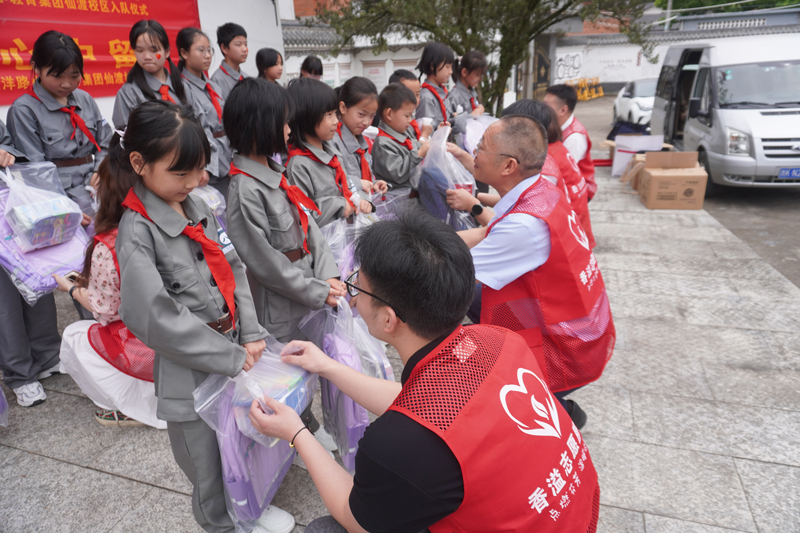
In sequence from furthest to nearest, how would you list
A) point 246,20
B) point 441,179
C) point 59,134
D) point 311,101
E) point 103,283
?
point 246,20, point 441,179, point 59,134, point 311,101, point 103,283

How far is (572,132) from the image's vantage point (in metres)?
4.30

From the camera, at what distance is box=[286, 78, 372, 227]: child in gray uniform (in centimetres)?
235

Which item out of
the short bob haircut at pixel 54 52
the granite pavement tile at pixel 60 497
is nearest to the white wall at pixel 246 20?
the short bob haircut at pixel 54 52

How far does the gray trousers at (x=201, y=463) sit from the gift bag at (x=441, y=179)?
2.00 metres

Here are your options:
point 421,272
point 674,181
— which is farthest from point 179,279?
point 674,181

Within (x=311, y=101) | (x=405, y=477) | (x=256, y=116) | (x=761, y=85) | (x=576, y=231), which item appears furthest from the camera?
(x=761, y=85)

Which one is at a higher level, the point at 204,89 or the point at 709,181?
the point at 204,89

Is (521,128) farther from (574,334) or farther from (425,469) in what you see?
(425,469)

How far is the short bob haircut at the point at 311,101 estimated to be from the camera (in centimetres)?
234

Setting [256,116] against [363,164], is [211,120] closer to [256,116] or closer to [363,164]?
[363,164]

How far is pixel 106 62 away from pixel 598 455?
16.5 feet

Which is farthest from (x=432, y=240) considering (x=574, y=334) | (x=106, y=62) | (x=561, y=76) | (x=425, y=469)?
(x=561, y=76)

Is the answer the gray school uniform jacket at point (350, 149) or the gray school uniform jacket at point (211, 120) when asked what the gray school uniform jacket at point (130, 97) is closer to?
the gray school uniform jacket at point (211, 120)

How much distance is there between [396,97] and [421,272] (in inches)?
96.7
